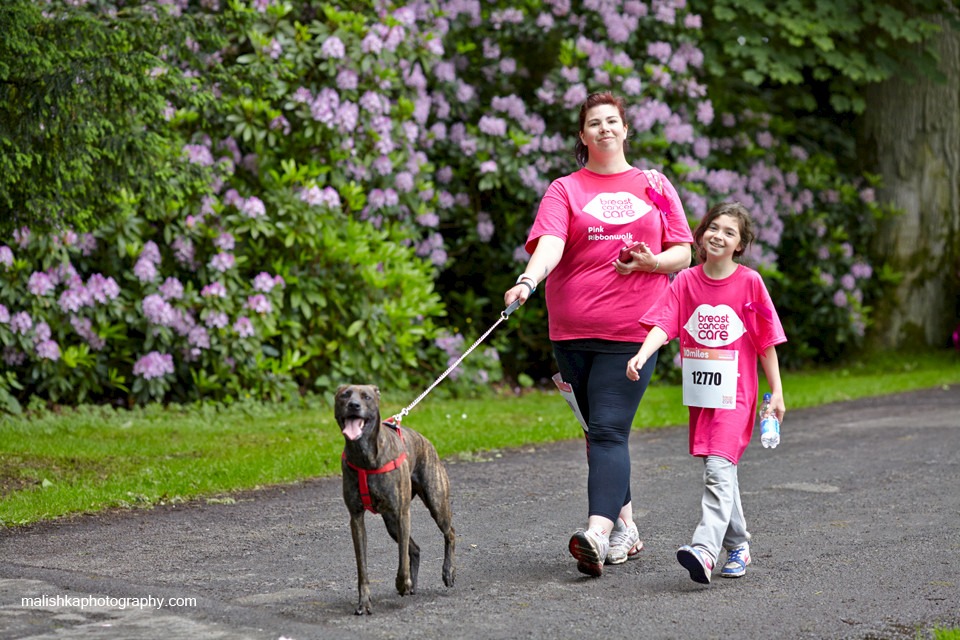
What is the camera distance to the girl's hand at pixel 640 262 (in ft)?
16.2

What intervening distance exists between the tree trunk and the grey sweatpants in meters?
12.0

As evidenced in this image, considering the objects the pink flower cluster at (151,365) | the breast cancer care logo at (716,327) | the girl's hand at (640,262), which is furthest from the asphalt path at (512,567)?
the pink flower cluster at (151,365)

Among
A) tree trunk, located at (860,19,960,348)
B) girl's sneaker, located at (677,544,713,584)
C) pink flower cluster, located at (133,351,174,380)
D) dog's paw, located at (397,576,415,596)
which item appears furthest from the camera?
tree trunk, located at (860,19,960,348)

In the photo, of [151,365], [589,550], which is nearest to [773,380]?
A: [589,550]

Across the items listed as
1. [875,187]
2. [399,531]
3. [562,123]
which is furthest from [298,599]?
[875,187]

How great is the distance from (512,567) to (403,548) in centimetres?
91

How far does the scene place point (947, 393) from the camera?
12.1 m

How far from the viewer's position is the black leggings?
16.3 ft

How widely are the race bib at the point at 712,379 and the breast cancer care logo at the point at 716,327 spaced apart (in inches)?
1.8

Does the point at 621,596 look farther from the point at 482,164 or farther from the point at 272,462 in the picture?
the point at 482,164

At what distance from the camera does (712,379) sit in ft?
16.2

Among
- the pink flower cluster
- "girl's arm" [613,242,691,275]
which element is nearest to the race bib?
"girl's arm" [613,242,691,275]

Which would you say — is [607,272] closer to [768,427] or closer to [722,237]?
[722,237]

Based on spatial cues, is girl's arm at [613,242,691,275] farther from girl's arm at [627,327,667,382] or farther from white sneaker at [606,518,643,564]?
white sneaker at [606,518,643,564]
